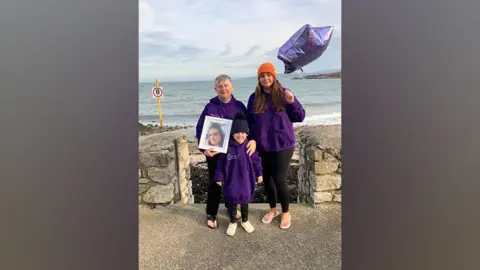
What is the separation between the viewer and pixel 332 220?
2393 mm

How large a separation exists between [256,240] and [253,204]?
8.4 inches

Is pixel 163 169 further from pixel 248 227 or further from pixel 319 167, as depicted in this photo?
pixel 319 167

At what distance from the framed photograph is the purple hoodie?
0.02 meters

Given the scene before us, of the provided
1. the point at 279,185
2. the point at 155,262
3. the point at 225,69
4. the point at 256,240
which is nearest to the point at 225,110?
the point at 225,69

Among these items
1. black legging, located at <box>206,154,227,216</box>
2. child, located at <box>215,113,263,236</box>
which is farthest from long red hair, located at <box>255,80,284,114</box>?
black legging, located at <box>206,154,227,216</box>

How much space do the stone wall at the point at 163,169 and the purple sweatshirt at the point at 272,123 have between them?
440mm

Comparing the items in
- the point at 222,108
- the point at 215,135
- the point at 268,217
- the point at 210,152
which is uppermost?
the point at 222,108

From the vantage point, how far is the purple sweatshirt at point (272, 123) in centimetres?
233

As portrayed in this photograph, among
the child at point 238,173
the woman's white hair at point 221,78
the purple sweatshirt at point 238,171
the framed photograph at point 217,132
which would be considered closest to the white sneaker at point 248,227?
the child at point 238,173

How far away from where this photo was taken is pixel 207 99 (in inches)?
93.3

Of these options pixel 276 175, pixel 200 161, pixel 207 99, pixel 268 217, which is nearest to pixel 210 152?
pixel 200 161

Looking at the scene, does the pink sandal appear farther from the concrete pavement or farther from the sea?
the sea

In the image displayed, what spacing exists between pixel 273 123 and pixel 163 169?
0.74 m

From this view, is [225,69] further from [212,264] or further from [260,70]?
[212,264]
